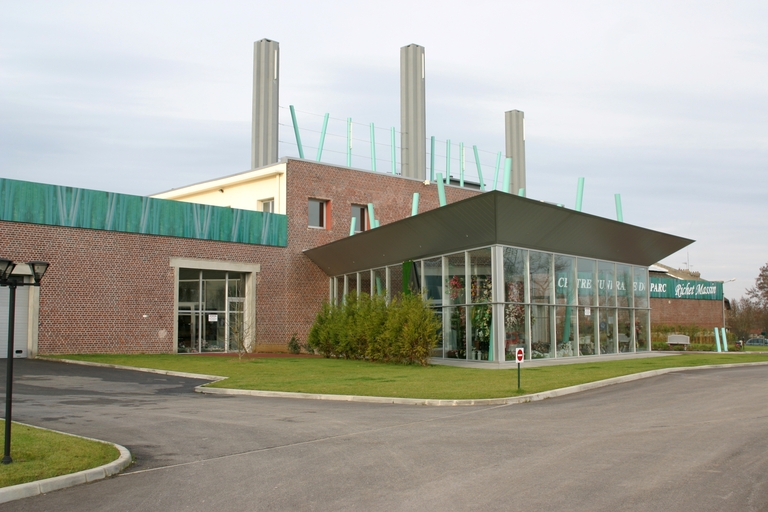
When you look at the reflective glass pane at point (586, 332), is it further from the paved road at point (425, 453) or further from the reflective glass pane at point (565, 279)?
the paved road at point (425, 453)

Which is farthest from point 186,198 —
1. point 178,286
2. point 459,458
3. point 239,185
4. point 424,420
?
point 459,458

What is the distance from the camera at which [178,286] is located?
32094 mm

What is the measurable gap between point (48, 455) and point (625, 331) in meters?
26.4

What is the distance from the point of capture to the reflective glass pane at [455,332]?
85.5ft

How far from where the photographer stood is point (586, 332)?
2842 cm

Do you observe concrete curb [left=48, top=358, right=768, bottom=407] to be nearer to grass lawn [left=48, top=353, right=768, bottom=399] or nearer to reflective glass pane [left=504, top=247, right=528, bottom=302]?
grass lawn [left=48, top=353, right=768, bottom=399]

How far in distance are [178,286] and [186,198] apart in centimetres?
1310

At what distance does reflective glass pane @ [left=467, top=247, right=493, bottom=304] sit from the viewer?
24.9 metres

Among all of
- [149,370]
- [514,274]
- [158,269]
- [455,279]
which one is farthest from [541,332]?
[158,269]

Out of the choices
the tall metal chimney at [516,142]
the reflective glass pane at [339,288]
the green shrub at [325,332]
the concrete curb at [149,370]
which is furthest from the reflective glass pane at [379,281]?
the tall metal chimney at [516,142]

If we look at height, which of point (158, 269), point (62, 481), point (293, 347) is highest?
point (158, 269)

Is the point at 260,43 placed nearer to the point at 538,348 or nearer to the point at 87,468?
the point at 538,348

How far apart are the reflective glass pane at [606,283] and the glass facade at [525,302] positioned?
0.04 meters

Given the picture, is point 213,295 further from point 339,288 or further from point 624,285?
point 624,285
